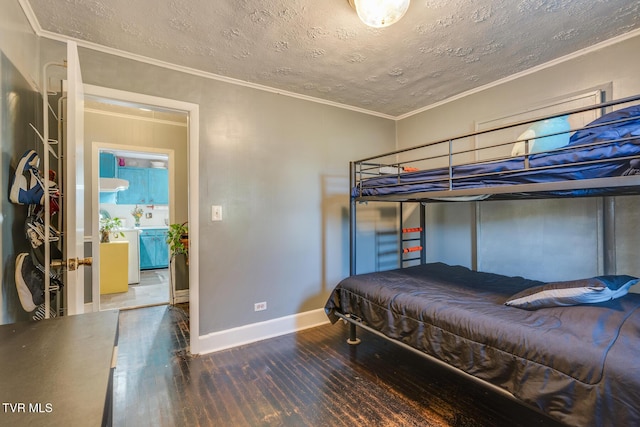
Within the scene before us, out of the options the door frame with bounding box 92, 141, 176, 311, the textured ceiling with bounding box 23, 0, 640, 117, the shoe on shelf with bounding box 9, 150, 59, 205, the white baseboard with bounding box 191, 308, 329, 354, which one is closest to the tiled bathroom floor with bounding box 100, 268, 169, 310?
the door frame with bounding box 92, 141, 176, 311

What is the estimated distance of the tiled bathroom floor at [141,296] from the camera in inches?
152

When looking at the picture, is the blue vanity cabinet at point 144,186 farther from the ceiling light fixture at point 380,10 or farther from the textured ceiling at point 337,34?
the ceiling light fixture at point 380,10

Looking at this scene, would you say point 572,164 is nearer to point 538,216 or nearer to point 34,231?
point 538,216

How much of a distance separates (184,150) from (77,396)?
4000mm

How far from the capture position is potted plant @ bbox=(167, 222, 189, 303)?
3768 mm

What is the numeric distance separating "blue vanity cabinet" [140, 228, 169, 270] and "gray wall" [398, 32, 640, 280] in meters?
5.70

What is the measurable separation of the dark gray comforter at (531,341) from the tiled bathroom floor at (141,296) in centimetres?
332

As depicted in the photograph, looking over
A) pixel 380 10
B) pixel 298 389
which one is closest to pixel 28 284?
pixel 298 389

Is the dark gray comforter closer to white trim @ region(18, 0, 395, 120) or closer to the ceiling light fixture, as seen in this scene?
the ceiling light fixture

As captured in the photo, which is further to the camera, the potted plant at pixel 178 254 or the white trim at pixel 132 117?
the potted plant at pixel 178 254

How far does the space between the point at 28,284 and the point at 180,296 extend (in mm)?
2794

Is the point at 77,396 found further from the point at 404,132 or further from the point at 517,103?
the point at 404,132

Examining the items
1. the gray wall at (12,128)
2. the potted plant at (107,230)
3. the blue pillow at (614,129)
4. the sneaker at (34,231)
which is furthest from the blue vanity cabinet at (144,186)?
the blue pillow at (614,129)

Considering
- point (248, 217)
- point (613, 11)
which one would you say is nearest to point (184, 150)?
point (248, 217)
